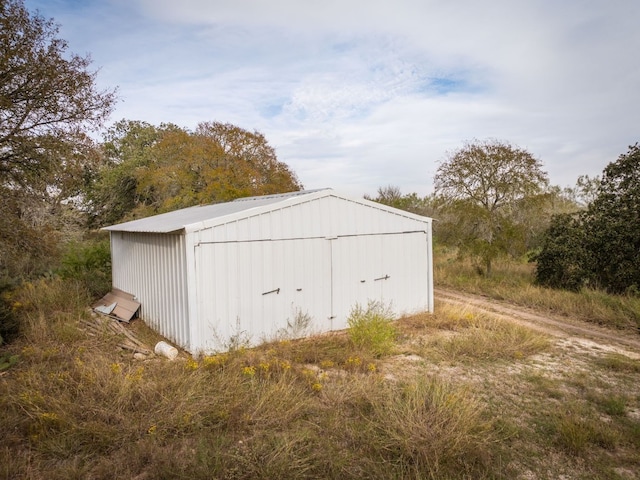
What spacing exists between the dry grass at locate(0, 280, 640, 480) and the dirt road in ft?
4.13

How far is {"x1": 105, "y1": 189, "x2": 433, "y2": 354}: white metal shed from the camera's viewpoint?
6.85 meters

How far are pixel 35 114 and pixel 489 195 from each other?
1260cm

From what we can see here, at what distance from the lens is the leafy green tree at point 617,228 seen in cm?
1027

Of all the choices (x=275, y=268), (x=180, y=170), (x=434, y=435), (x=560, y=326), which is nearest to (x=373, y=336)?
(x=275, y=268)

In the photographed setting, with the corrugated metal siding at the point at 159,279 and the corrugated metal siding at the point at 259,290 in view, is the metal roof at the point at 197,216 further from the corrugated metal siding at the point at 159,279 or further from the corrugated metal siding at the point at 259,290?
the corrugated metal siding at the point at 259,290

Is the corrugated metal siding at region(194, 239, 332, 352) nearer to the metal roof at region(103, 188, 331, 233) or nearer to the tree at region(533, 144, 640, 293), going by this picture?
the metal roof at region(103, 188, 331, 233)

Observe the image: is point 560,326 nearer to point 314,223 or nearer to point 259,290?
point 314,223

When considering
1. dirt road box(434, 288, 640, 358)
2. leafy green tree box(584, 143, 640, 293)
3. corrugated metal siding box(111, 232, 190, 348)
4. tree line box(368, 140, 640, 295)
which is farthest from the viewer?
tree line box(368, 140, 640, 295)

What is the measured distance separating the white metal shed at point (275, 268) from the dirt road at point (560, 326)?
2076 millimetres

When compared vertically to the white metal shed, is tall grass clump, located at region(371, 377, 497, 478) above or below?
below

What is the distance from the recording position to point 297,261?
785 centimetres

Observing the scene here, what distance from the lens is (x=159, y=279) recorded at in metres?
8.02

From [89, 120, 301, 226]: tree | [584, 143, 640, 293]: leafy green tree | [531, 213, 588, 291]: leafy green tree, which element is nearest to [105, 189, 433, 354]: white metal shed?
[531, 213, 588, 291]: leafy green tree

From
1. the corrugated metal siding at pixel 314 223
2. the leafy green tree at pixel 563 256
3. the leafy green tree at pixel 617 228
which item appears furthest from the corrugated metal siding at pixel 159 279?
the leafy green tree at pixel 617 228
